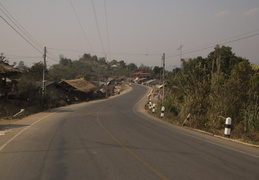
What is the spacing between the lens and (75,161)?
6590mm

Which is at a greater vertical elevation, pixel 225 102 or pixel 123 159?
pixel 225 102

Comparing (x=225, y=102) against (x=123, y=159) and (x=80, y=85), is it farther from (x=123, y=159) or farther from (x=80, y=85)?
(x=80, y=85)

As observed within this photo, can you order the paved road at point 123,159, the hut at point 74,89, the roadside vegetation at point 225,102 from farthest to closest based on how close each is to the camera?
the hut at point 74,89
the roadside vegetation at point 225,102
the paved road at point 123,159

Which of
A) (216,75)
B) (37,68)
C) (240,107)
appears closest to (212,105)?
(240,107)

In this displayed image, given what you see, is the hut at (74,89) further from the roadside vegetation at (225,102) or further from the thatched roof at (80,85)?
the roadside vegetation at (225,102)

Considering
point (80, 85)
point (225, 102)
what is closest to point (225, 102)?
point (225, 102)

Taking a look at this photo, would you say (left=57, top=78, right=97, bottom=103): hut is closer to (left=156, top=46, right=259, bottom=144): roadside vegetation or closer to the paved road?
(left=156, top=46, right=259, bottom=144): roadside vegetation

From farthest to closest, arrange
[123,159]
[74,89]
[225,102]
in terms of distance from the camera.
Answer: [74,89] < [225,102] < [123,159]

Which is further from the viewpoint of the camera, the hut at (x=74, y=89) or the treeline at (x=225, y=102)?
the hut at (x=74, y=89)

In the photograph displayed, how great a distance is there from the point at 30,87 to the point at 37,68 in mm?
34578

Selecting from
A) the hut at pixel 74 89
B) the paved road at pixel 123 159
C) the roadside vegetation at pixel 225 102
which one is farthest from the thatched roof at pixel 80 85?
the paved road at pixel 123 159

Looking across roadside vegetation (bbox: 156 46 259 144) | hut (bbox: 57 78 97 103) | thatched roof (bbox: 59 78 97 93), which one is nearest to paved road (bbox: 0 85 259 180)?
roadside vegetation (bbox: 156 46 259 144)

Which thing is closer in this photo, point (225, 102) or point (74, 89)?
point (225, 102)

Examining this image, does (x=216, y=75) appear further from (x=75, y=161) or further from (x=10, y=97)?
(x=10, y=97)
